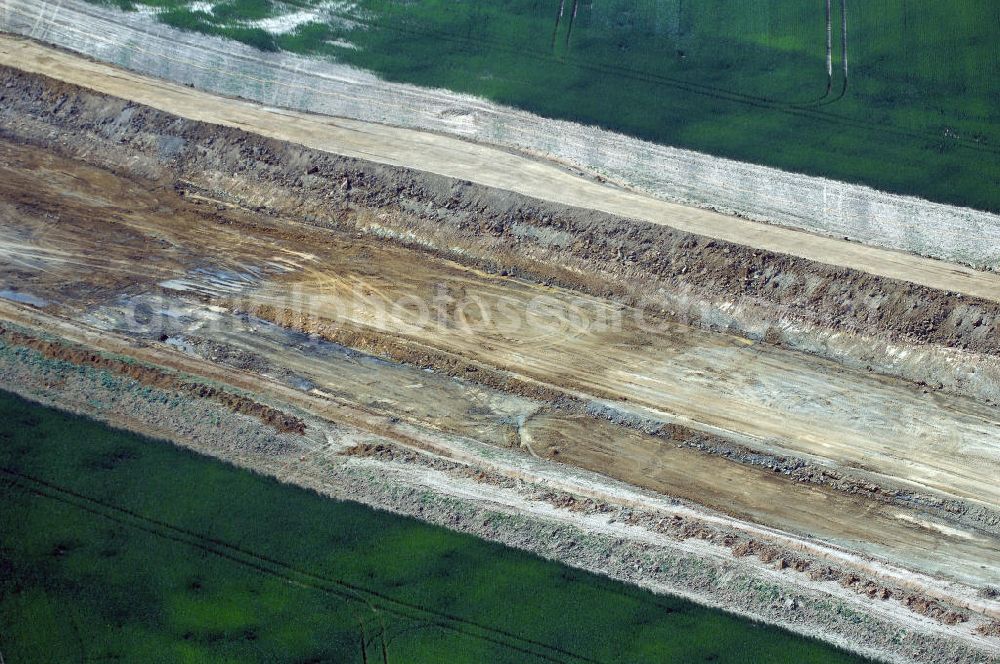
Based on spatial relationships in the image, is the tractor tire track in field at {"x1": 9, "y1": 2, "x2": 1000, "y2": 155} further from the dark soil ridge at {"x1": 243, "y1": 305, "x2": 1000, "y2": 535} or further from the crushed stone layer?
the dark soil ridge at {"x1": 243, "y1": 305, "x2": 1000, "y2": 535}

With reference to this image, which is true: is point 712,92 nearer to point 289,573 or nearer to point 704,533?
point 704,533

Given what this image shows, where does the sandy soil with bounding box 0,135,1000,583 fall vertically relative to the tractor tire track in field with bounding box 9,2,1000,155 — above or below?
below

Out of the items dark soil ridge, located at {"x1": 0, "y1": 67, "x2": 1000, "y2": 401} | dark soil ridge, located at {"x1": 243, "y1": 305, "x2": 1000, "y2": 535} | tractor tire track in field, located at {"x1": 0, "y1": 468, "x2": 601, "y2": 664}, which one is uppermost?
dark soil ridge, located at {"x1": 0, "y1": 67, "x2": 1000, "y2": 401}

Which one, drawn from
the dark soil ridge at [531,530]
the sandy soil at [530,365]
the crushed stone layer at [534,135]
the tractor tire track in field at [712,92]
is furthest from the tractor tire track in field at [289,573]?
the tractor tire track in field at [712,92]

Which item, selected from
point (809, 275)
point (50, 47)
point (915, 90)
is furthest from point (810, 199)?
point (50, 47)

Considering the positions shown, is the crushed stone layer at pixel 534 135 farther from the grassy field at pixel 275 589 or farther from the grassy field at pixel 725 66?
the grassy field at pixel 275 589

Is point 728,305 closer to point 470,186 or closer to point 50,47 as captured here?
point 470,186

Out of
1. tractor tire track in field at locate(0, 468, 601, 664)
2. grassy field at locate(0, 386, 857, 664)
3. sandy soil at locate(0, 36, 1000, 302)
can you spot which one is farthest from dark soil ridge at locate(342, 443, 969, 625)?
sandy soil at locate(0, 36, 1000, 302)
